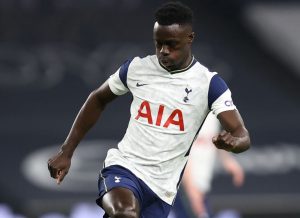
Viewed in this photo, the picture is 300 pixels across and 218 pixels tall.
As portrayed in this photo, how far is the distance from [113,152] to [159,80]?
0.55m

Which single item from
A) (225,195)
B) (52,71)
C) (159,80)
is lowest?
(225,195)

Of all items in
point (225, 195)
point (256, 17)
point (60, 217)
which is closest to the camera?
point (60, 217)

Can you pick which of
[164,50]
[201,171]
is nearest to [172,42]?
[164,50]

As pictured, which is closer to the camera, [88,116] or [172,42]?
[172,42]

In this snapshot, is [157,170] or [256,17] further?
[256,17]

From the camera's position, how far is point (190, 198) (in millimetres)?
11383

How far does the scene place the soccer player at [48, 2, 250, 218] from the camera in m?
7.71

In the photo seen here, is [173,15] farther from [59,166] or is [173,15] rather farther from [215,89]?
[59,166]

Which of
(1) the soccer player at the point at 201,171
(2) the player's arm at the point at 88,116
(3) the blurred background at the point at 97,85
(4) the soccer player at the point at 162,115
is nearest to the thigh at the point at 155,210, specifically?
(4) the soccer player at the point at 162,115

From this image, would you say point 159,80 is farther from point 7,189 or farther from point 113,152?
point 7,189

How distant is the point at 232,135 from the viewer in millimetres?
7496

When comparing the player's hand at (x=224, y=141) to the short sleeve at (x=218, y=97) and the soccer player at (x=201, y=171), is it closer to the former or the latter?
the short sleeve at (x=218, y=97)

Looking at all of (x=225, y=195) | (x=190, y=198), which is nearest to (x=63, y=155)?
(x=190, y=198)

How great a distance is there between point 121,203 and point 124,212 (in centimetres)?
10
